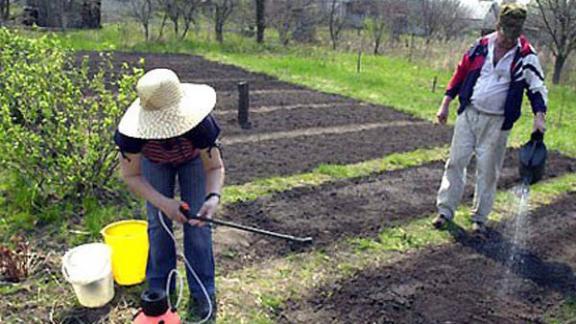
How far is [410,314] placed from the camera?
3.24 metres

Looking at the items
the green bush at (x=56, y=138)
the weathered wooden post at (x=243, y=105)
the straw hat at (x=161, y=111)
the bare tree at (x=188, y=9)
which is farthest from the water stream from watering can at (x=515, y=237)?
the bare tree at (x=188, y=9)

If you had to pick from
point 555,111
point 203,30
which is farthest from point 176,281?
point 203,30

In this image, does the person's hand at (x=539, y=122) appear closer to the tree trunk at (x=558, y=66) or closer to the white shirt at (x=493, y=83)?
the white shirt at (x=493, y=83)

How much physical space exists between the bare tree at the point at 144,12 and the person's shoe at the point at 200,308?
14299 mm

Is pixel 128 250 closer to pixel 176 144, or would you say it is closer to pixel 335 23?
pixel 176 144

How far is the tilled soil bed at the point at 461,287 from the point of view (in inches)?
127

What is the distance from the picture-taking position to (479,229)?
4.38 metres

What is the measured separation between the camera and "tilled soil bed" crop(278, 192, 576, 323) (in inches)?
127

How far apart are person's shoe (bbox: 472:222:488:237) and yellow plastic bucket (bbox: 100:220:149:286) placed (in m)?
2.60

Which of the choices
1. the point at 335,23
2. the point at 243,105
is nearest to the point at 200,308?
the point at 243,105

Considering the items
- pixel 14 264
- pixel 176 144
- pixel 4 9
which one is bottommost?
pixel 14 264

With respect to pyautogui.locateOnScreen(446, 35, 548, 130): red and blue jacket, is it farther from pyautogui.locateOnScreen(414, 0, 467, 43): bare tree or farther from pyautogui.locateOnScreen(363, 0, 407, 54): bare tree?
pyautogui.locateOnScreen(414, 0, 467, 43): bare tree

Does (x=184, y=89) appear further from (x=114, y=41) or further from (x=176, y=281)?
(x=114, y=41)

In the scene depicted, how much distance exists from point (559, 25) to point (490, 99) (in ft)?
39.5
